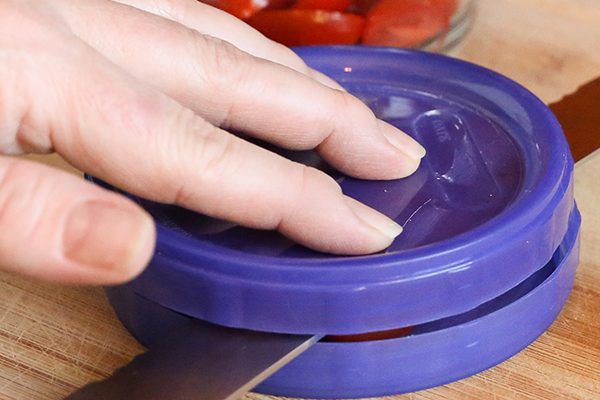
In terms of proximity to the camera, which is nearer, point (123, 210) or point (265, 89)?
point (123, 210)

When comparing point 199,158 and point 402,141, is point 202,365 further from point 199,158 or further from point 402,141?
point 402,141

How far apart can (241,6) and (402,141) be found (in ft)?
1.05

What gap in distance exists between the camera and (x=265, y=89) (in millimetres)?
687

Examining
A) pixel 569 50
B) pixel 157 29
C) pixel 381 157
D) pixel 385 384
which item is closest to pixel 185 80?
pixel 157 29

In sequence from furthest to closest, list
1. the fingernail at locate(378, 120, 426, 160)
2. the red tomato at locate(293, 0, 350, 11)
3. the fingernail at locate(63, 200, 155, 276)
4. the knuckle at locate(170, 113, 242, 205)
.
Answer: the red tomato at locate(293, 0, 350, 11)
the fingernail at locate(378, 120, 426, 160)
the knuckle at locate(170, 113, 242, 205)
the fingernail at locate(63, 200, 155, 276)

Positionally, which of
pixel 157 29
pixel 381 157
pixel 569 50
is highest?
pixel 157 29

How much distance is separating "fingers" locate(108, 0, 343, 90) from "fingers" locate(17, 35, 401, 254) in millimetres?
183

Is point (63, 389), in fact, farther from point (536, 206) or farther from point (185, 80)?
point (536, 206)

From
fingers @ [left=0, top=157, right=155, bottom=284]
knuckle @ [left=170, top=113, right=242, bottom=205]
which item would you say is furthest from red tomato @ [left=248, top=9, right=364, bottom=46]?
fingers @ [left=0, top=157, right=155, bottom=284]

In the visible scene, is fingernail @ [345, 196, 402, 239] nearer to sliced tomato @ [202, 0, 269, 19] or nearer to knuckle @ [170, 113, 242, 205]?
knuckle @ [170, 113, 242, 205]

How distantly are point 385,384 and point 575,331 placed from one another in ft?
0.54

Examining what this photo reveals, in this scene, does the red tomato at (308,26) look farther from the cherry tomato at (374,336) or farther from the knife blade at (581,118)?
the cherry tomato at (374,336)

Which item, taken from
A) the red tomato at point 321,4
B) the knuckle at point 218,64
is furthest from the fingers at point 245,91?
the red tomato at point 321,4

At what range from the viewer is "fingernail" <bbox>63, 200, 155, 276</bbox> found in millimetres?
470
